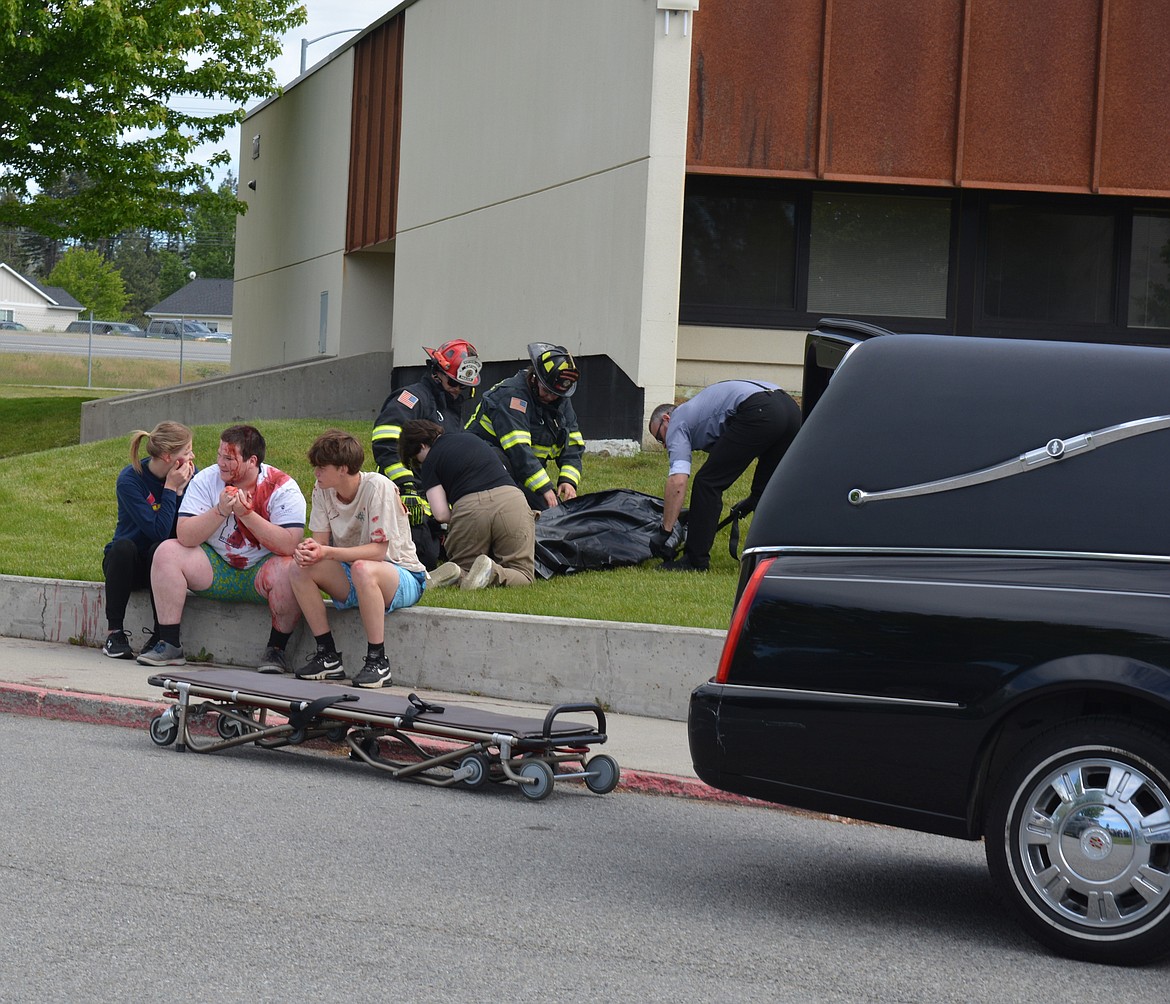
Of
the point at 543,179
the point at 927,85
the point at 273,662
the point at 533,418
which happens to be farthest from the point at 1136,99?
the point at 273,662

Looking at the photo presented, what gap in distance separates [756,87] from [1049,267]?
4090mm

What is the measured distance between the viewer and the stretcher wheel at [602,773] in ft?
23.2

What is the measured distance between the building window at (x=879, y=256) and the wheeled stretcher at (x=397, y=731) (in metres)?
11.0

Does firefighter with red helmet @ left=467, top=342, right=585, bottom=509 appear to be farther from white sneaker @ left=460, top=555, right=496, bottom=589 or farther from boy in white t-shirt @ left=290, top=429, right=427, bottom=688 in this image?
boy in white t-shirt @ left=290, top=429, right=427, bottom=688

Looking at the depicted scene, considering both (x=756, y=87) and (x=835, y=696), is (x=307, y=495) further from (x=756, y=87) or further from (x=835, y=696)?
(x=835, y=696)

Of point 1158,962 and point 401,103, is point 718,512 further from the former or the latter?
point 401,103

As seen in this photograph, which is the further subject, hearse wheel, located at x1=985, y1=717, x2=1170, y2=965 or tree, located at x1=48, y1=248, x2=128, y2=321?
tree, located at x1=48, y1=248, x2=128, y2=321

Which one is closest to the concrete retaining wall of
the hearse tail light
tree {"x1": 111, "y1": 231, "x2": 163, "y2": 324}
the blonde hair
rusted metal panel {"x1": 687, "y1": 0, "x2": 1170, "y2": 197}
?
the blonde hair

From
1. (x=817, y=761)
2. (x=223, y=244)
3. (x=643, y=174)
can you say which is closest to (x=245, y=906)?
(x=817, y=761)

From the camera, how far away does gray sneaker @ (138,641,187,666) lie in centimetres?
951

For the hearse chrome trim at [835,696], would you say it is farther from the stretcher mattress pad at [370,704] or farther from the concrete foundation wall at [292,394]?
the concrete foundation wall at [292,394]

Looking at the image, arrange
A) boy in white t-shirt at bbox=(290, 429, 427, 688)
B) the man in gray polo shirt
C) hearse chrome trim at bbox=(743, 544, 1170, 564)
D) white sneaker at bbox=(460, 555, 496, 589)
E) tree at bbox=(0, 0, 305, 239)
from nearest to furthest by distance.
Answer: hearse chrome trim at bbox=(743, 544, 1170, 564)
boy in white t-shirt at bbox=(290, 429, 427, 688)
white sneaker at bbox=(460, 555, 496, 589)
the man in gray polo shirt
tree at bbox=(0, 0, 305, 239)

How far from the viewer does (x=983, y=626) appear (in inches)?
191

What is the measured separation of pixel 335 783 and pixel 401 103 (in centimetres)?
1776
